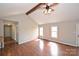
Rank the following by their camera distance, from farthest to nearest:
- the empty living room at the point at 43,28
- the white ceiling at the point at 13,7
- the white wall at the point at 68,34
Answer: the white wall at the point at 68,34 < the empty living room at the point at 43,28 < the white ceiling at the point at 13,7

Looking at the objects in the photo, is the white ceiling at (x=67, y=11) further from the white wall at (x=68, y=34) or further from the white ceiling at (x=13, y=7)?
the white ceiling at (x=13, y=7)

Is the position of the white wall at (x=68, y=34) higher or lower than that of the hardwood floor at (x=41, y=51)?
higher

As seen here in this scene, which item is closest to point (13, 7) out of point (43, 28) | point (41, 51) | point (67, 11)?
point (67, 11)

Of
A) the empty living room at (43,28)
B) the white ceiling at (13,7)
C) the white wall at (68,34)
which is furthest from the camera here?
the white wall at (68,34)

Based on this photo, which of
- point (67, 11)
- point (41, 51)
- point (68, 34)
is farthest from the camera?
point (68, 34)

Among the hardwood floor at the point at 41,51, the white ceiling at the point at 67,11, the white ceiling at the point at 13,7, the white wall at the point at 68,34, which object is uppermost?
the white ceiling at the point at 13,7

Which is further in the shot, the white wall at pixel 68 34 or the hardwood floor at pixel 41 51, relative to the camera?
the white wall at pixel 68 34

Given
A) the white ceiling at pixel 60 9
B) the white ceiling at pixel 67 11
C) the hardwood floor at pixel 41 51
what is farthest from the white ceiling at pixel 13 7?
the hardwood floor at pixel 41 51

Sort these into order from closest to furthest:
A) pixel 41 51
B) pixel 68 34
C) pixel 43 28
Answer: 1. pixel 41 51
2. pixel 68 34
3. pixel 43 28

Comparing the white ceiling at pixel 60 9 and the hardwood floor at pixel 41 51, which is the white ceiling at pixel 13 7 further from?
the hardwood floor at pixel 41 51

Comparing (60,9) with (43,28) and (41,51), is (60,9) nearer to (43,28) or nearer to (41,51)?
(41,51)

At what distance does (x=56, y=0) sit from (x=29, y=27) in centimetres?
407

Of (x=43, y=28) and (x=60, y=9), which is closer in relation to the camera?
(x=60, y=9)

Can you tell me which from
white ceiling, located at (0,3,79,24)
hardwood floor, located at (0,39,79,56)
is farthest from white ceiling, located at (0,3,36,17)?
hardwood floor, located at (0,39,79,56)
